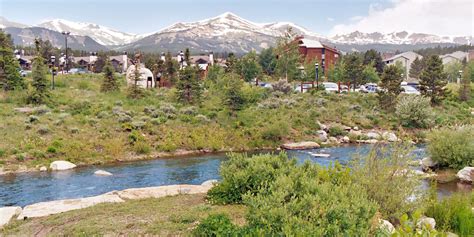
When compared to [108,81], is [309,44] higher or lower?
higher

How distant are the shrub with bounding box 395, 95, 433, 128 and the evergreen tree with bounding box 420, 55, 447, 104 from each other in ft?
27.8

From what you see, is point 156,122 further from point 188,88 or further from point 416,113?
point 416,113

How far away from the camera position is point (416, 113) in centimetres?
3634

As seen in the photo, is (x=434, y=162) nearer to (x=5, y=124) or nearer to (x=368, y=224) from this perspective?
(x=368, y=224)

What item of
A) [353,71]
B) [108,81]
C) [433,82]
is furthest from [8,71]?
[433,82]

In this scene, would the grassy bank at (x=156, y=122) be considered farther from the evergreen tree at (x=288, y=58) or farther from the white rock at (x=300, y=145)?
the evergreen tree at (x=288, y=58)

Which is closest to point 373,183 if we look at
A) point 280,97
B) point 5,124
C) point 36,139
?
point 36,139

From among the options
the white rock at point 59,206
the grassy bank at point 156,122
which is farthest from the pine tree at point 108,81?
the white rock at point 59,206

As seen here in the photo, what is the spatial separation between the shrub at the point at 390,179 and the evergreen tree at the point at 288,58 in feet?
143

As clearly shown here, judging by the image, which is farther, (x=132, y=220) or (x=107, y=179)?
(x=107, y=179)

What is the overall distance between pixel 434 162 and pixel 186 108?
20460 millimetres

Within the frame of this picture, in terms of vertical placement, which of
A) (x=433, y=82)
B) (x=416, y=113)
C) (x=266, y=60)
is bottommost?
(x=416, y=113)

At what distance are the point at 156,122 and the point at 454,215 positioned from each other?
24614mm

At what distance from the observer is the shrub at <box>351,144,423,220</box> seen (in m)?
8.86
